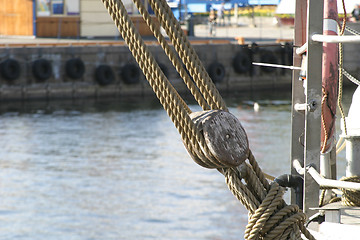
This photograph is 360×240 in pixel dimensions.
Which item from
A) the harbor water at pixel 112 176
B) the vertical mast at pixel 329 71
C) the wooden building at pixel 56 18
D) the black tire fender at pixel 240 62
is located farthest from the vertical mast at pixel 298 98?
the wooden building at pixel 56 18

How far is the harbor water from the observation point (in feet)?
37.3

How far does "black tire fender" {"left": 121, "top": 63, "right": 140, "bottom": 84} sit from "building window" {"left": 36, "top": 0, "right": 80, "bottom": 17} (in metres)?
4.51

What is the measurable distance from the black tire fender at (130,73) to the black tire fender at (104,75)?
377 mm

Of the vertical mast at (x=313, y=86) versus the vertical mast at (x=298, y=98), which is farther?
the vertical mast at (x=298, y=98)

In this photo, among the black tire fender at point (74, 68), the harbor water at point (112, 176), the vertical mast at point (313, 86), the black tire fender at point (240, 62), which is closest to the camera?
the vertical mast at point (313, 86)

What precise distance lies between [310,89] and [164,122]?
1751cm

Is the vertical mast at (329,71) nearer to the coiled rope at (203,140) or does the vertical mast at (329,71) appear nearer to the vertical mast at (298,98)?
the vertical mast at (298,98)

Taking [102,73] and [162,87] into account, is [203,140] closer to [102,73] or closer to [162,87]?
[162,87]

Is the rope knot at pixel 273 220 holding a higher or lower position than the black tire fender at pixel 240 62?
higher

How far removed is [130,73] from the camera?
24750mm

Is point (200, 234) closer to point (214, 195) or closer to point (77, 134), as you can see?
point (214, 195)

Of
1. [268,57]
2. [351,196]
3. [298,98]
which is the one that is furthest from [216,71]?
[351,196]

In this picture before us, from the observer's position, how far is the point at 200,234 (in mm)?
10844

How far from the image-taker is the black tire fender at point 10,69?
22406 millimetres
